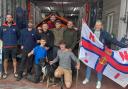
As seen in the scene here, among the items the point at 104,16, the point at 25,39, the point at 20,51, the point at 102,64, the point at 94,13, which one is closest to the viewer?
the point at 102,64

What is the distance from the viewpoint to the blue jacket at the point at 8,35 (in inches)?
360

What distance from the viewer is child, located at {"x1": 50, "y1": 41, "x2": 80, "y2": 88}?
8.70 metres

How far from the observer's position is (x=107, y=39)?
8.77 meters

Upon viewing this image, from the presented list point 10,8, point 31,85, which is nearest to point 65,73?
point 31,85

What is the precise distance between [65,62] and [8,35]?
1810 mm

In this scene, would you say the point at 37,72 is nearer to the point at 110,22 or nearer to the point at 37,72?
the point at 37,72

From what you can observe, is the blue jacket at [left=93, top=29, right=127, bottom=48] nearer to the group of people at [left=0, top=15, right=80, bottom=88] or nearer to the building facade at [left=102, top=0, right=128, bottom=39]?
the group of people at [left=0, top=15, right=80, bottom=88]

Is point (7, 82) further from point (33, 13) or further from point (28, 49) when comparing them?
point (33, 13)

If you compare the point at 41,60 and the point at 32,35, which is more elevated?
the point at 32,35

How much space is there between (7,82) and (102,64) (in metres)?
2.69

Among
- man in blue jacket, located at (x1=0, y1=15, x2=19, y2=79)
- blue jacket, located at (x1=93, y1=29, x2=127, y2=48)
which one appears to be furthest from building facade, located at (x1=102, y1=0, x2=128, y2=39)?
man in blue jacket, located at (x1=0, y1=15, x2=19, y2=79)

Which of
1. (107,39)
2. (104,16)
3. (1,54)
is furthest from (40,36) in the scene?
(104,16)

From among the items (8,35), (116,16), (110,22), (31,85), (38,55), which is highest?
(116,16)

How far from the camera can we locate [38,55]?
905 centimetres
